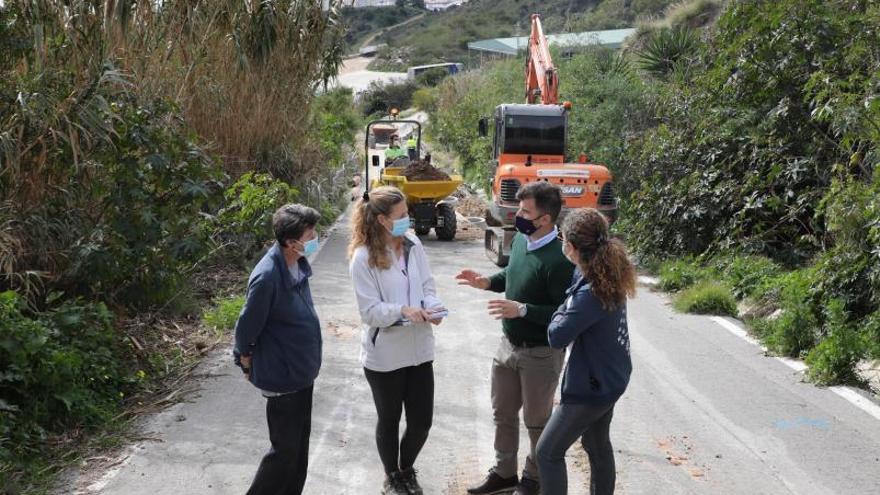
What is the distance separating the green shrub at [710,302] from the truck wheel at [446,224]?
7007 mm

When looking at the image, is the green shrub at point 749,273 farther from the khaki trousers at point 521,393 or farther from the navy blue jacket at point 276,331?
the navy blue jacket at point 276,331

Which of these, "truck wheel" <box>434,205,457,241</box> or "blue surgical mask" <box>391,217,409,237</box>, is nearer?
"blue surgical mask" <box>391,217,409,237</box>

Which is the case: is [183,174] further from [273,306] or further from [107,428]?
[273,306]

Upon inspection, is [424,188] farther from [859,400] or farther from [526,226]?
[526,226]

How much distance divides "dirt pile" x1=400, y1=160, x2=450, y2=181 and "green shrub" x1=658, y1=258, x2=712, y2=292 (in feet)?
19.6

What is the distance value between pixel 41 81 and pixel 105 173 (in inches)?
38.3

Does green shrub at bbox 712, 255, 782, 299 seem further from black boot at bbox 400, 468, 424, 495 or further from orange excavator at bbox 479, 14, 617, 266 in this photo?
black boot at bbox 400, 468, 424, 495

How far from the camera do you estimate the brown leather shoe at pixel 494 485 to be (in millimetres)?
5699

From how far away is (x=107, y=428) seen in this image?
692 cm

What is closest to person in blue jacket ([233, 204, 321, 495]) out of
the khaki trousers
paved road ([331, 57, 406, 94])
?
the khaki trousers

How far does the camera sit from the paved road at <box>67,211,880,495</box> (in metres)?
6.14

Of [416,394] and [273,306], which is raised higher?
[273,306]

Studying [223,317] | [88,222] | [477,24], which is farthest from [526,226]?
[477,24]

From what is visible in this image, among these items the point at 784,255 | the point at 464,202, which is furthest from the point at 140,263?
the point at 464,202
